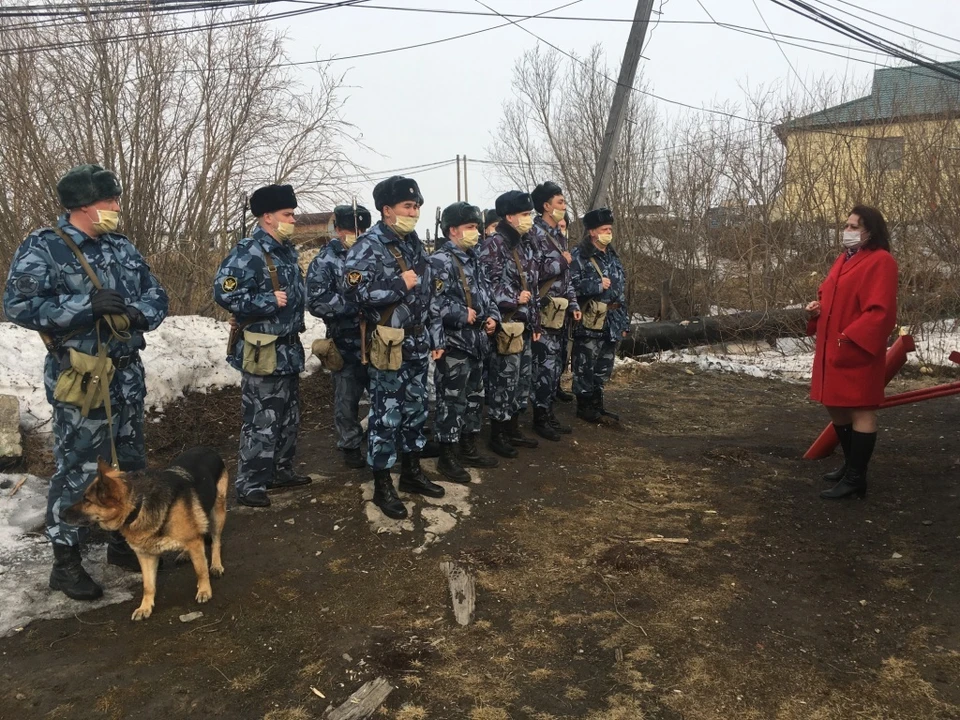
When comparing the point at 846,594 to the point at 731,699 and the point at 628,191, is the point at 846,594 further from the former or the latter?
the point at 628,191

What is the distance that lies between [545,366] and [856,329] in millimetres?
2821

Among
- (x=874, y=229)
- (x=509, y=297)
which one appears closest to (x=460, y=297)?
(x=509, y=297)

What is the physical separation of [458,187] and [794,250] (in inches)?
1000

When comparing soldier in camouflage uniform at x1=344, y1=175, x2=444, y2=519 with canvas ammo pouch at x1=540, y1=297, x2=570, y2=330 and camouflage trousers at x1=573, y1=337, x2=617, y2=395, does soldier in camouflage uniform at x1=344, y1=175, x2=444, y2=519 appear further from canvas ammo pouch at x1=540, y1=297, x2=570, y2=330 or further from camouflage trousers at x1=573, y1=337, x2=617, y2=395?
camouflage trousers at x1=573, y1=337, x2=617, y2=395

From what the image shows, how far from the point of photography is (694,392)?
964 centimetres

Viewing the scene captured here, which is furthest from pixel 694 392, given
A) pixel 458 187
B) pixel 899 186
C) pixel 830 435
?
pixel 458 187

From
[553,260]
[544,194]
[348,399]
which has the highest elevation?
[544,194]

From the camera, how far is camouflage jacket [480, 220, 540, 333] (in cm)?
622

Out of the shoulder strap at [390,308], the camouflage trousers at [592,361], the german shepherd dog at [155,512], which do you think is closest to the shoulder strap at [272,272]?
the shoulder strap at [390,308]

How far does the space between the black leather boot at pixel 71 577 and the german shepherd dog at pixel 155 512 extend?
1.09 ft

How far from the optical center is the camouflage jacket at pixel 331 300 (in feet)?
20.1

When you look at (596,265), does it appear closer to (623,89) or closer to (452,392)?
(452,392)

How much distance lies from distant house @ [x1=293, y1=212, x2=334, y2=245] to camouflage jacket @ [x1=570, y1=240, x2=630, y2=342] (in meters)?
4.82

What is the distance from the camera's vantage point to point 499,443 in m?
6.34
